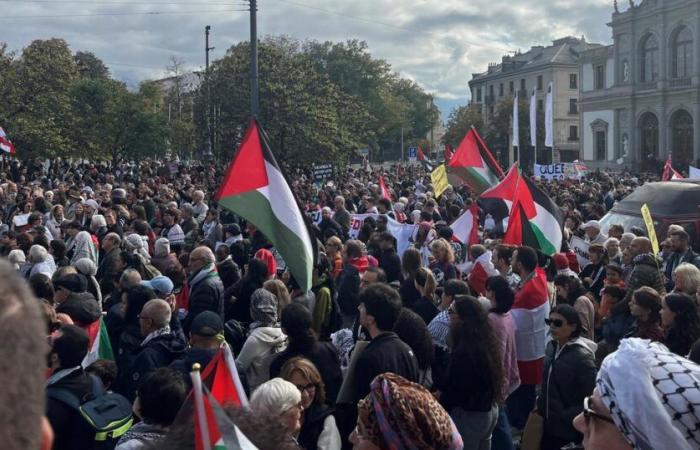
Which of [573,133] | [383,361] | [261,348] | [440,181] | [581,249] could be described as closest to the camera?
[383,361]

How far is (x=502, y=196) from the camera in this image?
38.9 feet

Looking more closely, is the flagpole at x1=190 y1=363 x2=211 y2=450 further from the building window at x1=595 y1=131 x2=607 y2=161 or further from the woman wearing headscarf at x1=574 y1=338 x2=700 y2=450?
the building window at x1=595 y1=131 x2=607 y2=161

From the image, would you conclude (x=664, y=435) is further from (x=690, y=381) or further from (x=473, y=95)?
(x=473, y=95)

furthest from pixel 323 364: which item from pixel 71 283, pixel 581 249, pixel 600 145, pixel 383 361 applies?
pixel 600 145

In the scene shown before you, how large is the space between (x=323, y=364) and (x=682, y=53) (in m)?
56.8

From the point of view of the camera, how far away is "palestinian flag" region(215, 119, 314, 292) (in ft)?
21.5

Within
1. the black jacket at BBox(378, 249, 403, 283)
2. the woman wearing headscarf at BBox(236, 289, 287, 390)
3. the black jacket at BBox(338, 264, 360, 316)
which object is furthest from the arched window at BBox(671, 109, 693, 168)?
the woman wearing headscarf at BBox(236, 289, 287, 390)

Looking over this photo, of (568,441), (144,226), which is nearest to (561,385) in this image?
(568,441)

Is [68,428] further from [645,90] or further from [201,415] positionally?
[645,90]

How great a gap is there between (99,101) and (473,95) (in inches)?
2619

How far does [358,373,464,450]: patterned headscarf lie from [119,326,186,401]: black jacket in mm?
2298

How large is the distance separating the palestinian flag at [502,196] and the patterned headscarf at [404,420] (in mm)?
8297

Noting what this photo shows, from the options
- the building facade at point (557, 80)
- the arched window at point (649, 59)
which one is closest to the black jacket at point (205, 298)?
the arched window at point (649, 59)

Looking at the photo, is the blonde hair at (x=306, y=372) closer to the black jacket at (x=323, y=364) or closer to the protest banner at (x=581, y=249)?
the black jacket at (x=323, y=364)
